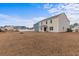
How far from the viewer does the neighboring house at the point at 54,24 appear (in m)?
4.94

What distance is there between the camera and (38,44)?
4.96 m

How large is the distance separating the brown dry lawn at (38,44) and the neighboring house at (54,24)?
0.05 meters

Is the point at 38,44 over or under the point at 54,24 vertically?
under

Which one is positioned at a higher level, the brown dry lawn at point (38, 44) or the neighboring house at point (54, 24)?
the neighboring house at point (54, 24)

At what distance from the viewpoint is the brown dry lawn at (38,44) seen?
4.93 meters

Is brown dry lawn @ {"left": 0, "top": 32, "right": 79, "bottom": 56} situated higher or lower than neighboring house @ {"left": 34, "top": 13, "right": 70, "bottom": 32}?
lower

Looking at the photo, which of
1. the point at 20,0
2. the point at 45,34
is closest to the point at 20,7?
the point at 20,0

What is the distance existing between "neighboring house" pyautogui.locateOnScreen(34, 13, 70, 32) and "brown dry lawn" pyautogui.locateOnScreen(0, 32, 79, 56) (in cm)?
5

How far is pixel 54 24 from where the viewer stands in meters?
4.95

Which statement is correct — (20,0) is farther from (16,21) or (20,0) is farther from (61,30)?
(61,30)

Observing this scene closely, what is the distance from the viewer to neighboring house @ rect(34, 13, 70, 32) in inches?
194

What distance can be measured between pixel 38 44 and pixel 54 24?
0.86ft

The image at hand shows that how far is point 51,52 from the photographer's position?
494 centimetres

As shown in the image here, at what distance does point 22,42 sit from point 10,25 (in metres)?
0.21
